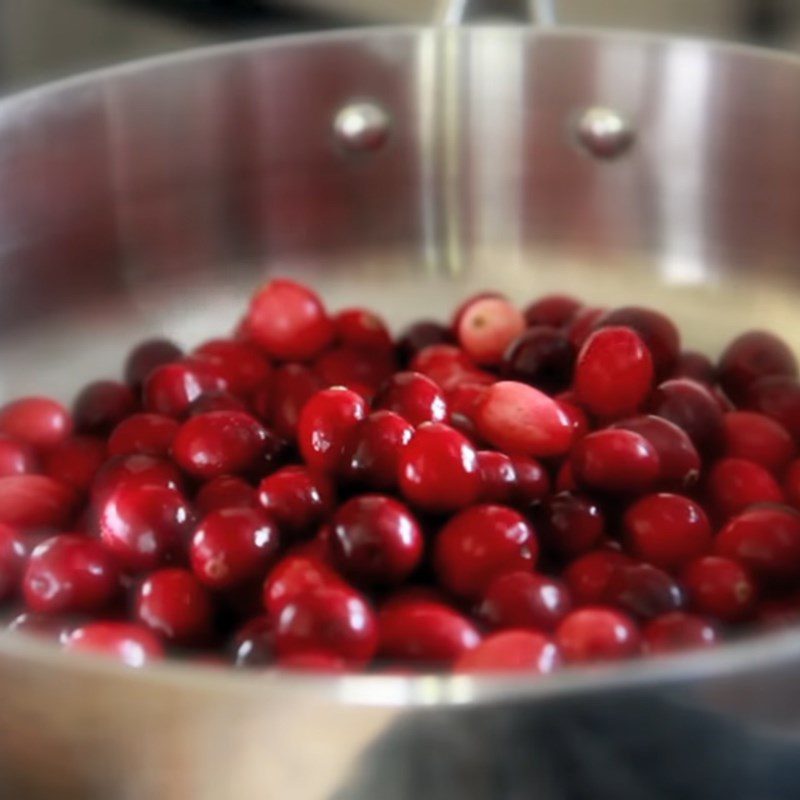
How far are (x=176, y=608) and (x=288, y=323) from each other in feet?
1.01

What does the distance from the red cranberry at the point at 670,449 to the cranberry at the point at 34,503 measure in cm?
32

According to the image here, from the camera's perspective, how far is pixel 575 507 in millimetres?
717

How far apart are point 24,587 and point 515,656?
273mm

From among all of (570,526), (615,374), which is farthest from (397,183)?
(570,526)

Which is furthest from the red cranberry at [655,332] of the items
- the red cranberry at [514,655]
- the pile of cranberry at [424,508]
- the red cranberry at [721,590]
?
the red cranberry at [514,655]

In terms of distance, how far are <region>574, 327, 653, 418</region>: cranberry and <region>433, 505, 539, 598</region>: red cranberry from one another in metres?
0.14

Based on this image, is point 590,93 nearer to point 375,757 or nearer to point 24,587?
point 24,587

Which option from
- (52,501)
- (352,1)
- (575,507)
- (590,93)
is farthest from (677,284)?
(352,1)

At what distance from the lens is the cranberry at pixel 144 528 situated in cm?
71

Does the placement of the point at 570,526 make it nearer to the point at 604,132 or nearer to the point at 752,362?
the point at 752,362

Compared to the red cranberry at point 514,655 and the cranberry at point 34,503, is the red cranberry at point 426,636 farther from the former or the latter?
the cranberry at point 34,503

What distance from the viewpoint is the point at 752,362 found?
89 cm

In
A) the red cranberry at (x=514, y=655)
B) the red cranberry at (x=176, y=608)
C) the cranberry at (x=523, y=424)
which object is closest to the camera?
the red cranberry at (x=514, y=655)

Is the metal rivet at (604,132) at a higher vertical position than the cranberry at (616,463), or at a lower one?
higher
